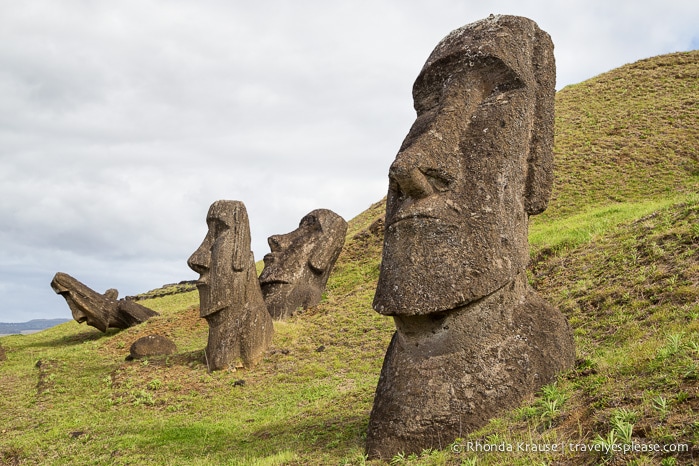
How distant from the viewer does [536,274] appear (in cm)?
1441

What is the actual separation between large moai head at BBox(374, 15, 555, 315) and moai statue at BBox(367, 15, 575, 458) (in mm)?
12

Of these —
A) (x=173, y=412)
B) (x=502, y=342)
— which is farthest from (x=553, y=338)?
(x=173, y=412)

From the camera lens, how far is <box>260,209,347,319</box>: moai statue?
18562 millimetres

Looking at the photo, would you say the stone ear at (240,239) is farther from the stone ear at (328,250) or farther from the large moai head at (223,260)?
the stone ear at (328,250)

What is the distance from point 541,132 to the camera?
279 inches

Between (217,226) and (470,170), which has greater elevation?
(217,226)

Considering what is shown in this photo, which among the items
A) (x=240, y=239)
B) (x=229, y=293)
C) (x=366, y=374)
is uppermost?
(x=240, y=239)

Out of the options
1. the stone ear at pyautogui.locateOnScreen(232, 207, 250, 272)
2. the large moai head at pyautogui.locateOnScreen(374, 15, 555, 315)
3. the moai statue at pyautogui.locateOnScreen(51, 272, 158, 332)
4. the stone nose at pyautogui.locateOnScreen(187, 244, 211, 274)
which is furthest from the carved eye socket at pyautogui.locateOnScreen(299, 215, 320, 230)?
the large moai head at pyautogui.locateOnScreen(374, 15, 555, 315)

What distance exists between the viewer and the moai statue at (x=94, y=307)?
65.5ft

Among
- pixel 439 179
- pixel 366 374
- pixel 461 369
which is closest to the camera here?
pixel 461 369

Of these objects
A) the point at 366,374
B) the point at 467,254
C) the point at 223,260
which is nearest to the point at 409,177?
the point at 467,254

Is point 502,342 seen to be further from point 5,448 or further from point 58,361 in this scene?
point 58,361

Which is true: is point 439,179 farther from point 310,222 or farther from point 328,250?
point 310,222

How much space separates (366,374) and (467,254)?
658 centimetres
